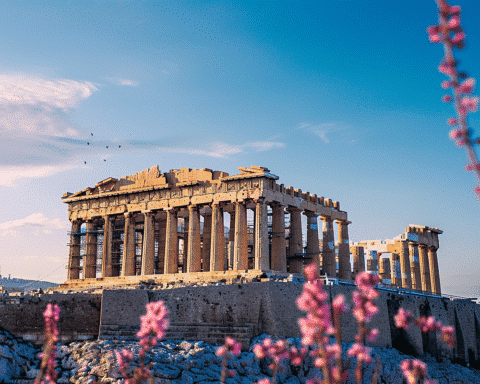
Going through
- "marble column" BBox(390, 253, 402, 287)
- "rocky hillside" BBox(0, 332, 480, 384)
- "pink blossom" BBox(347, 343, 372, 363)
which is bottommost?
"rocky hillside" BBox(0, 332, 480, 384)

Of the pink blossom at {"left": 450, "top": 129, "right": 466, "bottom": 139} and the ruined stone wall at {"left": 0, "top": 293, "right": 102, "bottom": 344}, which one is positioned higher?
the pink blossom at {"left": 450, "top": 129, "right": 466, "bottom": 139}

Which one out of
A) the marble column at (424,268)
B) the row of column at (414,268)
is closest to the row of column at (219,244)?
the row of column at (414,268)

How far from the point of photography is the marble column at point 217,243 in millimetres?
48375

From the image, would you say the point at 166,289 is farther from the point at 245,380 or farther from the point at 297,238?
the point at 297,238

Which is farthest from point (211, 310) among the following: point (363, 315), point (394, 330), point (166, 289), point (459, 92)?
point (459, 92)

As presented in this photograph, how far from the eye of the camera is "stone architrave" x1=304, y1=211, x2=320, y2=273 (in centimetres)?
5097

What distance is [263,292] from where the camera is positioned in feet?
114

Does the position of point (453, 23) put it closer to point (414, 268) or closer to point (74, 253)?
point (74, 253)

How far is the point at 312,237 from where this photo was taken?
2042 inches

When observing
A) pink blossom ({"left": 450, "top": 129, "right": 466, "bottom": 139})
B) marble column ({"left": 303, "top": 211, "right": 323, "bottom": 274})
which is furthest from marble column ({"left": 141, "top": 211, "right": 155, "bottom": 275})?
pink blossom ({"left": 450, "top": 129, "right": 466, "bottom": 139})

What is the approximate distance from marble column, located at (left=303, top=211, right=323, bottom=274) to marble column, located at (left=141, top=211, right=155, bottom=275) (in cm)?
1337

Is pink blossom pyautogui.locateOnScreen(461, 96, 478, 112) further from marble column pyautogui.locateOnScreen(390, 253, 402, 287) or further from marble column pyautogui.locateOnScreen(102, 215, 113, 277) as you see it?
marble column pyautogui.locateOnScreen(390, 253, 402, 287)

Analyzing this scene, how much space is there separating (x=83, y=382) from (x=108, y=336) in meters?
6.18

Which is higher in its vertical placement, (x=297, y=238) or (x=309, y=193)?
(x=309, y=193)
